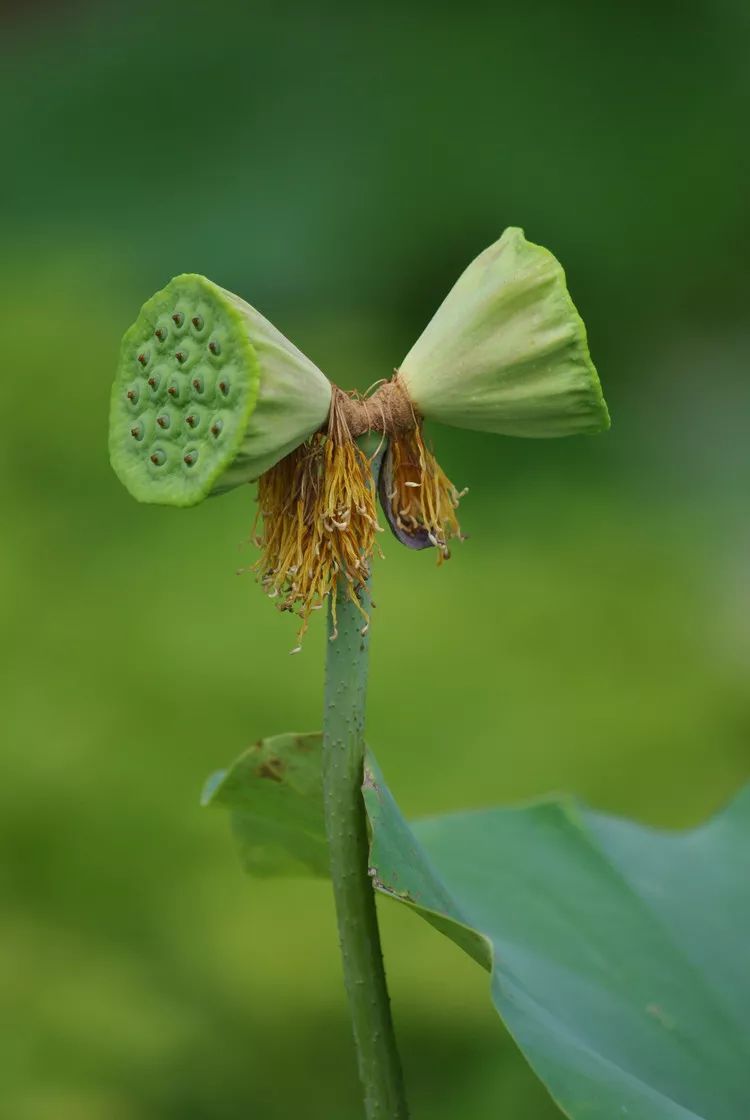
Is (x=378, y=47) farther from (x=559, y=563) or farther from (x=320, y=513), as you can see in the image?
(x=320, y=513)

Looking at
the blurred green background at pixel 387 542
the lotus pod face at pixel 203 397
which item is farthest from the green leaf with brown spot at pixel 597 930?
the blurred green background at pixel 387 542

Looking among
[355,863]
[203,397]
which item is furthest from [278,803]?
[203,397]

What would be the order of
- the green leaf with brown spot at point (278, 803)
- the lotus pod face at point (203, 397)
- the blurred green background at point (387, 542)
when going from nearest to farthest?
the lotus pod face at point (203, 397) → the green leaf with brown spot at point (278, 803) → the blurred green background at point (387, 542)

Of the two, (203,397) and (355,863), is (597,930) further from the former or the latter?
(203,397)

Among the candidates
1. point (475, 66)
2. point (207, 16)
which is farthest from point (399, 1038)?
point (207, 16)

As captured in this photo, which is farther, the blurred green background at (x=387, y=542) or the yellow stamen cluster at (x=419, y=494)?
the blurred green background at (x=387, y=542)

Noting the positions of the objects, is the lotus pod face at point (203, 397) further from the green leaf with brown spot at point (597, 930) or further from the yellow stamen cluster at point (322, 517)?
the green leaf with brown spot at point (597, 930)
